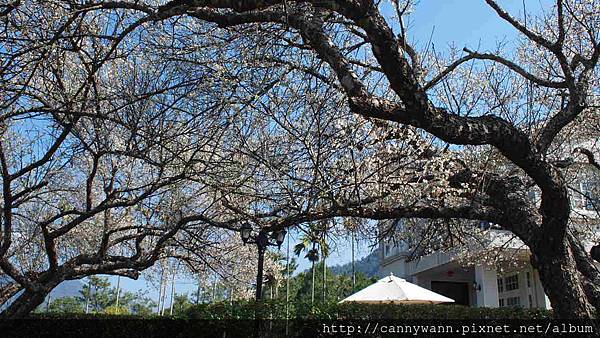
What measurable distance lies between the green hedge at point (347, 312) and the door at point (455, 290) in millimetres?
10414

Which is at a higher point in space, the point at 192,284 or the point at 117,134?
the point at 117,134

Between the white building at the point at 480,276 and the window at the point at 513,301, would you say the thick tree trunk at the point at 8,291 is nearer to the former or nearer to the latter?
the white building at the point at 480,276

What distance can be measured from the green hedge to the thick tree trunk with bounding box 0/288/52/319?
153 inches

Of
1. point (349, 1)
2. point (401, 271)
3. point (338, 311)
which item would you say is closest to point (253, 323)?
point (338, 311)

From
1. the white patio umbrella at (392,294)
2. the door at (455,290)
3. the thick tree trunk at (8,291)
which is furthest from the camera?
the door at (455,290)

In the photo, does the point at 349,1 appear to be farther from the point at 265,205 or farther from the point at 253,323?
the point at 253,323

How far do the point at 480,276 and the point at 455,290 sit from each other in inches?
221

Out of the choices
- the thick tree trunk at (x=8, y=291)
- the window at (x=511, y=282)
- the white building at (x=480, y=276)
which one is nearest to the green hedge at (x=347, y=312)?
the white building at (x=480, y=276)

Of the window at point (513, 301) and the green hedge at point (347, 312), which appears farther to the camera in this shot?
the window at point (513, 301)

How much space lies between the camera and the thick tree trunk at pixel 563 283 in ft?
14.7

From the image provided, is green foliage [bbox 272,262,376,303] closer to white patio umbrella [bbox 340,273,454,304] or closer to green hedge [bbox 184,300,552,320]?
white patio umbrella [bbox 340,273,454,304]

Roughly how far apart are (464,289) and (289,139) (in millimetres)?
19671

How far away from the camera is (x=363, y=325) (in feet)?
30.6

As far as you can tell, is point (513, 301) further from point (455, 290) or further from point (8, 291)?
point (8, 291)
